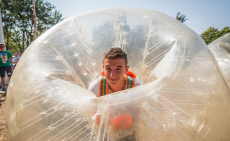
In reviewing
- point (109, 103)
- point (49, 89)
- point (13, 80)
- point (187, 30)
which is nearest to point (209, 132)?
point (109, 103)

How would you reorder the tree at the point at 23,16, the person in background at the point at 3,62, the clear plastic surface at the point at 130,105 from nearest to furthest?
the clear plastic surface at the point at 130,105 → the person in background at the point at 3,62 → the tree at the point at 23,16

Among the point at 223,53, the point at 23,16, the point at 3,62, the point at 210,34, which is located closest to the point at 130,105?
the point at 223,53

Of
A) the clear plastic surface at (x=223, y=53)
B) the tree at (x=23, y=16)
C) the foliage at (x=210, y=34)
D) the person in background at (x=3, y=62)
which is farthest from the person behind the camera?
the foliage at (x=210, y=34)

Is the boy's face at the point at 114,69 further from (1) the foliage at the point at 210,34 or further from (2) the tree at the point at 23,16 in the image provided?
(1) the foliage at the point at 210,34

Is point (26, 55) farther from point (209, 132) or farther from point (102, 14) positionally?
point (209, 132)

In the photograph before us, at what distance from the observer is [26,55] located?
4.27ft

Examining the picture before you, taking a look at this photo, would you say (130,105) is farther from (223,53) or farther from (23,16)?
(23,16)

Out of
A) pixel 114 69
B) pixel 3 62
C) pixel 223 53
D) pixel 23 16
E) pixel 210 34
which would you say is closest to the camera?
pixel 114 69

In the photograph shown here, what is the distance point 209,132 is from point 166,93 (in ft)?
1.17

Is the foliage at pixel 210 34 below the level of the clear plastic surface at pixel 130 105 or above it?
above

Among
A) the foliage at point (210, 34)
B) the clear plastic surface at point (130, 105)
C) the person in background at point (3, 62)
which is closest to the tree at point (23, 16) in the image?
the person in background at point (3, 62)

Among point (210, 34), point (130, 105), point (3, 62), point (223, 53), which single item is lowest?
point (130, 105)

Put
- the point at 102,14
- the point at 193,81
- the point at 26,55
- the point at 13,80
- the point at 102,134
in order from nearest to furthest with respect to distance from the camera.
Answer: the point at 102,134
the point at 193,81
the point at 13,80
the point at 26,55
the point at 102,14

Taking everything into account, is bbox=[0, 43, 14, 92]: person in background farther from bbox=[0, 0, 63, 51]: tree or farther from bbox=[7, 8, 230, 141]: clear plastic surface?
bbox=[0, 0, 63, 51]: tree
